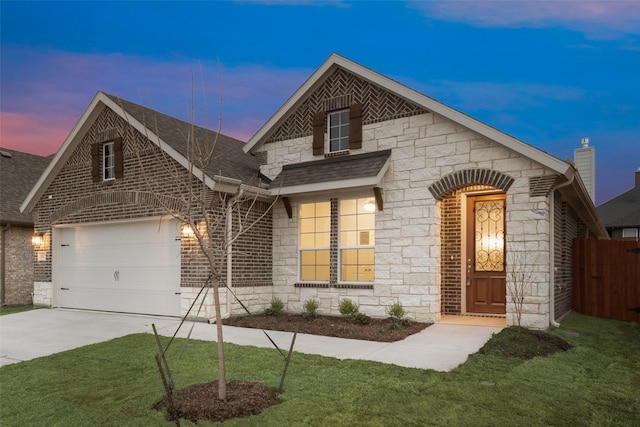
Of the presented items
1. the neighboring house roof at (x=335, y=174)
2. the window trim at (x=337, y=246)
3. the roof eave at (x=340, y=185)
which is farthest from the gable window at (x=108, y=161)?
the window trim at (x=337, y=246)

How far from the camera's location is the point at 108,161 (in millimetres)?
13266

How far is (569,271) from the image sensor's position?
1238 centimetres

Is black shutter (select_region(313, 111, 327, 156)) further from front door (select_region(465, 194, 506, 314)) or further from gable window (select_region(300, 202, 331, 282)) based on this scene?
front door (select_region(465, 194, 506, 314))

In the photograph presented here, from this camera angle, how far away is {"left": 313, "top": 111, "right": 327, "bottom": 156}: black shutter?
11828mm

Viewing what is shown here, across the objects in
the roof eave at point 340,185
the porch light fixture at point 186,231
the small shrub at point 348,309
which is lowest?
the small shrub at point 348,309

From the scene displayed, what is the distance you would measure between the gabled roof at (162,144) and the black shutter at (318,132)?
5.65 feet

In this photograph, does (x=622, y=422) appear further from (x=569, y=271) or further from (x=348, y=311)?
(x=569, y=271)

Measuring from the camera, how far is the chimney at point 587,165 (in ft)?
66.2

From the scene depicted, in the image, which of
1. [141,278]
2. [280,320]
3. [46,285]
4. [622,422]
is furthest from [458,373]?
[46,285]

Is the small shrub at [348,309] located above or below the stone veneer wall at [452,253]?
below

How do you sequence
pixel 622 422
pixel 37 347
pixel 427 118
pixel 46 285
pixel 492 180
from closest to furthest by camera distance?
pixel 622 422 → pixel 37 347 → pixel 492 180 → pixel 427 118 → pixel 46 285

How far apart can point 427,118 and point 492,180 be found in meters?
1.98

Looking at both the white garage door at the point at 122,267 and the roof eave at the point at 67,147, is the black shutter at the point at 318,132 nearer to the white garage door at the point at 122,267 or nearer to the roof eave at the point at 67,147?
the white garage door at the point at 122,267

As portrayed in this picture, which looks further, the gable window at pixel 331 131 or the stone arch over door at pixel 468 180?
the gable window at pixel 331 131
